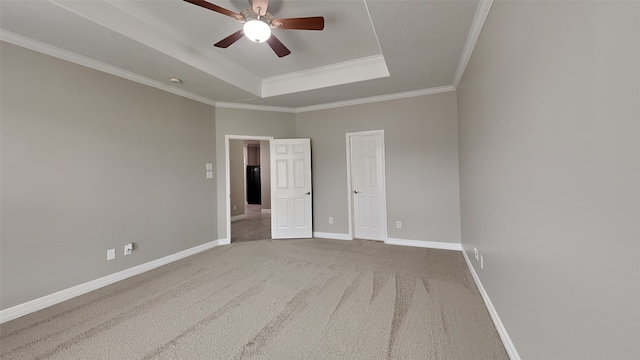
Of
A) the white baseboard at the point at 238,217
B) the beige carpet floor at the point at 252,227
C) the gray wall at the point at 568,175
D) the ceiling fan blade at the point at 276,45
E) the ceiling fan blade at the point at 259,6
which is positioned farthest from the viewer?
the white baseboard at the point at 238,217

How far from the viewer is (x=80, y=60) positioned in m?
2.65

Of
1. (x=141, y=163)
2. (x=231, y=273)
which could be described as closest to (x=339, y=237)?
(x=231, y=273)

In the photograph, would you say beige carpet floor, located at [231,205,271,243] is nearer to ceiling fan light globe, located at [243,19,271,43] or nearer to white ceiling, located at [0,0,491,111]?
white ceiling, located at [0,0,491,111]

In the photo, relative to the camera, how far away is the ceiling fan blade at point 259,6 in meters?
2.05

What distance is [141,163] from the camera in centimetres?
325

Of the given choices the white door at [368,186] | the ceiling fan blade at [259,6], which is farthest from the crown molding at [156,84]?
the ceiling fan blade at [259,6]

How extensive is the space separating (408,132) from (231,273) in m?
3.48

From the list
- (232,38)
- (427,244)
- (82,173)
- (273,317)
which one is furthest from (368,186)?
(82,173)

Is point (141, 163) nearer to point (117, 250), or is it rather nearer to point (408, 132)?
point (117, 250)

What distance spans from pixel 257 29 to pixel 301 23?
387 millimetres

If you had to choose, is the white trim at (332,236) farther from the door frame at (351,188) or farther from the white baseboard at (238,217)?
the white baseboard at (238,217)

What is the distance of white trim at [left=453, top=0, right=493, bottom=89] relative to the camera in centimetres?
195

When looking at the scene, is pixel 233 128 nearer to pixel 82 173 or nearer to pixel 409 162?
pixel 82 173

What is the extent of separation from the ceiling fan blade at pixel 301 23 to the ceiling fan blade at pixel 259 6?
121 mm
